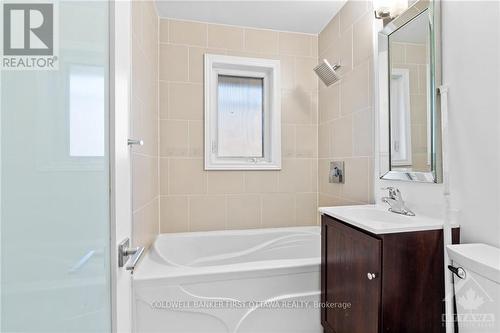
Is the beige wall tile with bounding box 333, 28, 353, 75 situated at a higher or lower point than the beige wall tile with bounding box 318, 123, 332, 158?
higher

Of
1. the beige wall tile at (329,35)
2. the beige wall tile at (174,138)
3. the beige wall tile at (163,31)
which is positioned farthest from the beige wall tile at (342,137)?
the beige wall tile at (163,31)

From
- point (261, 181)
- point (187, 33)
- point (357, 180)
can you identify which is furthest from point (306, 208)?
point (187, 33)

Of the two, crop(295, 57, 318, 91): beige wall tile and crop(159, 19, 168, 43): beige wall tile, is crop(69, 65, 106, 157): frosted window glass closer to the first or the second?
crop(159, 19, 168, 43): beige wall tile

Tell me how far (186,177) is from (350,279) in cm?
158

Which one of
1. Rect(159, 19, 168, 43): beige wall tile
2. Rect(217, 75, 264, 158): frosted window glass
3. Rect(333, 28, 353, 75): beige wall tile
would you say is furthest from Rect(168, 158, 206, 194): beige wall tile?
Rect(333, 28, 353, 75): beige wall tile

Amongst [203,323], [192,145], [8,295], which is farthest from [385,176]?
[8,295]

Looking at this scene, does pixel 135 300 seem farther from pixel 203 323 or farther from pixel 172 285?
pixel 203 323

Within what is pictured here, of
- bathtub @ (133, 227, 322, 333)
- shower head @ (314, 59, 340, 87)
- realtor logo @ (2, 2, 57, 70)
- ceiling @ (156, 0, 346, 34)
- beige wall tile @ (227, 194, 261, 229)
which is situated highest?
ceiling @ (156, 0, 346, 34)

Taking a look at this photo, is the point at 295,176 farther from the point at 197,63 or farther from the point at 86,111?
the point at 86,111

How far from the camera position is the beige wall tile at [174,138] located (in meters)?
2.27

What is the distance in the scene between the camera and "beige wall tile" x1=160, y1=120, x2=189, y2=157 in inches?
89.4

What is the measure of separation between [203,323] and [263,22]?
96.3 inches

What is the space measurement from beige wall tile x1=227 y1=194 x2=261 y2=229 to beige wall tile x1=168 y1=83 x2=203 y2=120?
855 mm

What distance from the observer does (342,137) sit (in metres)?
2.14
